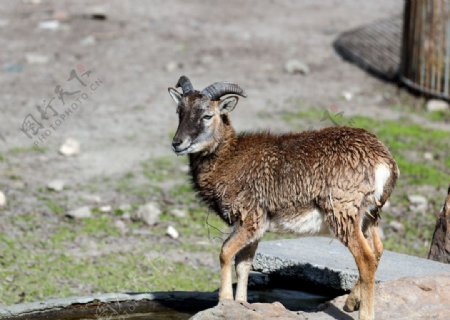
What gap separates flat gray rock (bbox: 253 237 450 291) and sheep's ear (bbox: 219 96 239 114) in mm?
1545

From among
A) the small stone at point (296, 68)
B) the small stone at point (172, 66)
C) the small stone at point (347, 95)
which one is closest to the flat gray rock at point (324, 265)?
the small stone at point (347, 95)

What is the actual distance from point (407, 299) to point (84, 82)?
11235 mm

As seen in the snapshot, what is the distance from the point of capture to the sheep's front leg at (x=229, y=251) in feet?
29.0

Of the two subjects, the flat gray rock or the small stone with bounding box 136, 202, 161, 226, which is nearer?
the flat gray rock

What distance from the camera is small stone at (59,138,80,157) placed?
15242mm

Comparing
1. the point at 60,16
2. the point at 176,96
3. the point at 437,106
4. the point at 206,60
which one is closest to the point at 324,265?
the point at 176,96

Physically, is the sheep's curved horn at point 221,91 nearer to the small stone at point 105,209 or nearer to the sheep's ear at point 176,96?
the sheep's ear at point 176,96

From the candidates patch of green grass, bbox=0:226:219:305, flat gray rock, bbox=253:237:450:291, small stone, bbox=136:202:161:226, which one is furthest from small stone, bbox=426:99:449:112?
flat gray rock, bbox=253:237:450:291

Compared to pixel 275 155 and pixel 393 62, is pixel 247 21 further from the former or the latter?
pixel 275 155

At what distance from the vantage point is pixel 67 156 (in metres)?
15.2

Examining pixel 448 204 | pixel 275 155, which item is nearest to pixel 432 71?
pixel 448 204

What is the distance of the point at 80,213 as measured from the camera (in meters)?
12.8

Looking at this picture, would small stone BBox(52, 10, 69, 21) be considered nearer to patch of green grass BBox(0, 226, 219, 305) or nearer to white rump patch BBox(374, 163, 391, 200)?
patch of green grass BBox(0, 226, 219, 305)

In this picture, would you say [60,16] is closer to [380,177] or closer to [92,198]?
[92,198]
